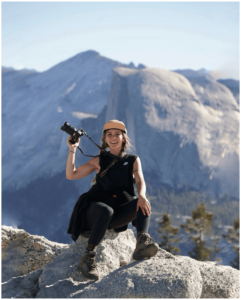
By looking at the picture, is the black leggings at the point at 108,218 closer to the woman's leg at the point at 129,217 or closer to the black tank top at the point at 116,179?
the woman's leg at the point at 129,217

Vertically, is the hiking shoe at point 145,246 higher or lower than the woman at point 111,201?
lower

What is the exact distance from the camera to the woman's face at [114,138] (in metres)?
7.14

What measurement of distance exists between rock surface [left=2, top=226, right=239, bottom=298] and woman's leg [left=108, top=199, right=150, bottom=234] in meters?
0.62

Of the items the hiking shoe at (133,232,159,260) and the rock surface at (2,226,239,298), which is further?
the hiking shoe at (133,232,159,260)

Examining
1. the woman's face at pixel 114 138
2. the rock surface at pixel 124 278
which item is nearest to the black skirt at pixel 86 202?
the rock surface at pixel 124 278

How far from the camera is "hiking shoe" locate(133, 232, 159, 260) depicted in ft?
20.6

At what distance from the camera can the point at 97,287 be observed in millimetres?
6117

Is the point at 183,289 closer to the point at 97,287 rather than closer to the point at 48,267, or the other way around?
the point at 97,287

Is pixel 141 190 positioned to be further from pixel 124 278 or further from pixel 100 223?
pixel 124 278

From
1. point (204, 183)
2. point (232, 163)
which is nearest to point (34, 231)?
point (204, 183)

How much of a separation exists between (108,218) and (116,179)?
0.91 metres

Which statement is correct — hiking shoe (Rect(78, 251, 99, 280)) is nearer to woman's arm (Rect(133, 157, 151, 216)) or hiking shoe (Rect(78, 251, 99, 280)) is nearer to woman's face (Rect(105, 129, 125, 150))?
woman's arm (Rect(133, 157, 151, 216))

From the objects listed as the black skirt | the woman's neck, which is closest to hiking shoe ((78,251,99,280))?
the black skirt

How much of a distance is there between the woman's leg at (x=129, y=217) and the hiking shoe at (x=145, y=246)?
4.7 inches
